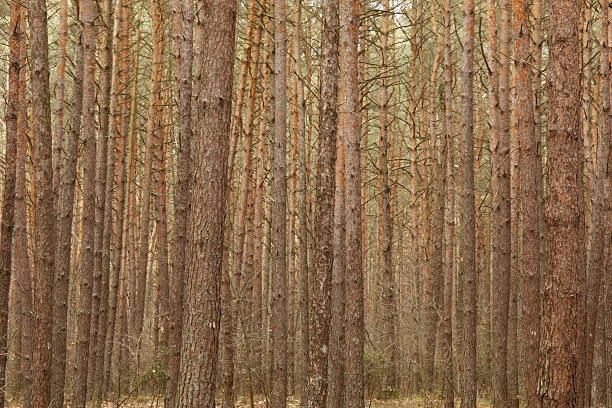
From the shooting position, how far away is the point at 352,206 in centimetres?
888

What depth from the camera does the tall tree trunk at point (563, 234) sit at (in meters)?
5.95

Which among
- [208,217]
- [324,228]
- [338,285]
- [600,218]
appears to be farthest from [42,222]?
[600,218]

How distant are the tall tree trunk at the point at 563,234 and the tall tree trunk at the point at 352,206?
2.89 metres

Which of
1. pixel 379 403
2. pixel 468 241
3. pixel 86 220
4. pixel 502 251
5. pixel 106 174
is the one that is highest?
pixel 106 174

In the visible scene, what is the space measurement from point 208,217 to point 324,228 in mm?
1962

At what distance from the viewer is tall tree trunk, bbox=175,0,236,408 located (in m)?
6.17

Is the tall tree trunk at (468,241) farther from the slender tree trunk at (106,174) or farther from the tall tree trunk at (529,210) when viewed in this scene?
the slender tree trunk at (106,174)

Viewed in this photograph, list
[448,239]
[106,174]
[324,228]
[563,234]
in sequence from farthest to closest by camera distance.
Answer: [448,239] < [106,174] < [324,228] < [563,234]

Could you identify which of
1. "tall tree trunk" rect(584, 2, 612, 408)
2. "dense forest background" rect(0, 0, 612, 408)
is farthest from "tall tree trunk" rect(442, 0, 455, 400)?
"tall tree trunk" rect(584, 2, 612, 408)

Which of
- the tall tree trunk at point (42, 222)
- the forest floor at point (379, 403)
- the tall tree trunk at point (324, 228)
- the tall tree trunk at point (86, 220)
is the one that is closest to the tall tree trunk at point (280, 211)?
the tall tree trunk at point (324, 228)

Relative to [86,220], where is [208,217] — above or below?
below

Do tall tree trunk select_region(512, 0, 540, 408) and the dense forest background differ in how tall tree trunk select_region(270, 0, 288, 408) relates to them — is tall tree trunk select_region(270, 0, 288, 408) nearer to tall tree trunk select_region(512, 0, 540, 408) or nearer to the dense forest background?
the dense forest background

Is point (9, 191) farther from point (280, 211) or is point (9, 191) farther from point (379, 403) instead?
point (379, 403)

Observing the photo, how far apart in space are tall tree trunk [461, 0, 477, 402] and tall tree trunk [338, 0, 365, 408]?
6.47 feet
